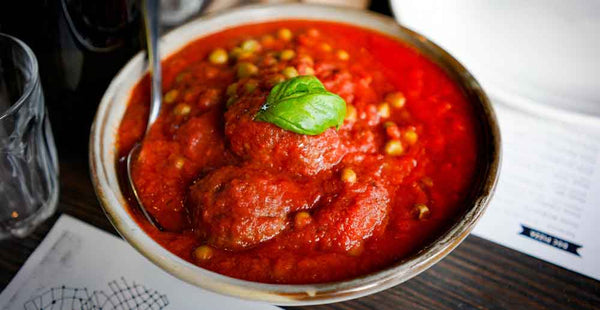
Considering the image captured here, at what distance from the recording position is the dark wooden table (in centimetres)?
198

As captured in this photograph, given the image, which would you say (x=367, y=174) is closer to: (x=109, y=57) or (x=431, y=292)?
(x=431, y=292)

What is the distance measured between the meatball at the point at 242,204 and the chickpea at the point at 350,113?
37 centimetres

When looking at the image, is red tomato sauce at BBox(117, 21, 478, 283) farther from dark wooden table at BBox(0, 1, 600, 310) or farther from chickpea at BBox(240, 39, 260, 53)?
dark wooden table at BBox(0, 1, 600, 310)

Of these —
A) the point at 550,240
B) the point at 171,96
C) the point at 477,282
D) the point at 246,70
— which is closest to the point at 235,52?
the point at 246,70

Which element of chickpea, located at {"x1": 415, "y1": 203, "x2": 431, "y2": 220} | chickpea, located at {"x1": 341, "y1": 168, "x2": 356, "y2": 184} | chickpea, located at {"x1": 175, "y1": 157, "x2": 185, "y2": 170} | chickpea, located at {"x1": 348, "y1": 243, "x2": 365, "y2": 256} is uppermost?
chickpea, located at {"x1": 415, "y1": 203, "x2": 431, "y2": 220}

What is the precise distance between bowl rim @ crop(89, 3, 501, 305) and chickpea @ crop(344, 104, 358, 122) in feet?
1.74

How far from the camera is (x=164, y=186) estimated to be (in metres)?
1.96

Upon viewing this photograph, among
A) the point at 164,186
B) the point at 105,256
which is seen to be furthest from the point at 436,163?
the point at 105,256

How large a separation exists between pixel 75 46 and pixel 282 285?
4.39 ft

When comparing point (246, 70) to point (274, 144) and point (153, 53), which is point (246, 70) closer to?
point (153, 53)

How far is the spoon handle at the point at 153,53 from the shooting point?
2.16m

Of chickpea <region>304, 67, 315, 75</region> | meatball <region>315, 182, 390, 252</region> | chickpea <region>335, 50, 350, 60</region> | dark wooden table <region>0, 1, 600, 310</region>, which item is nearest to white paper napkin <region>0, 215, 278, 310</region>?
dark wooden table <region>0, 1, 600, 310</region>

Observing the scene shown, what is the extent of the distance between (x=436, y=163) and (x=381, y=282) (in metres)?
0.66

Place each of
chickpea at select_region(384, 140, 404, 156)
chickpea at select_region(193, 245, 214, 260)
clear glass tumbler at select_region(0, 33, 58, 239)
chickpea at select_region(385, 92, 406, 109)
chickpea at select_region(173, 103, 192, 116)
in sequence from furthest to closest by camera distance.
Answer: chickpea at select_region(385, 92, 406, 109), chickpea at select_region(173, 103, 192, 116), chickpea at select_region(384, 140, 404, 156), clear glass tumbler at select_region(0, 33, 58, 239), chickpea at select_region(193, 245, 214, 260)
